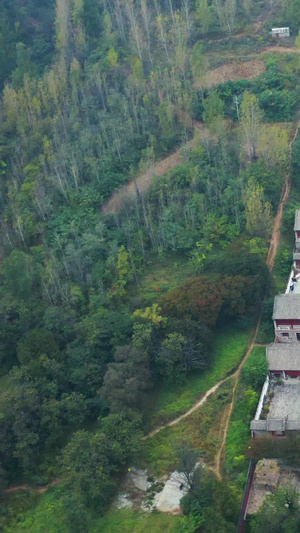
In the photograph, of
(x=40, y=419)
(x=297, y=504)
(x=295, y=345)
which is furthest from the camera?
(x=295, y=345)

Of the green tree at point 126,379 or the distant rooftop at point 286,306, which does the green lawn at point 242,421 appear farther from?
the green tree at point 126,379

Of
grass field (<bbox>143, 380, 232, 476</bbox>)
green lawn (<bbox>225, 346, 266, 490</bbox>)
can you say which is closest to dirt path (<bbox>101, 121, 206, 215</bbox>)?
green lawn (<bbox>225, 346, 266, 490</bbox>)

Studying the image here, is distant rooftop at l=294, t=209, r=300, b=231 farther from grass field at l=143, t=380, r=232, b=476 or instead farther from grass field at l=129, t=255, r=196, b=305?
grass field at l=143, t=380, r=232, b=476

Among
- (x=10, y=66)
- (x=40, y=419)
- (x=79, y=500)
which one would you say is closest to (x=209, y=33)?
(x=10, y=66)

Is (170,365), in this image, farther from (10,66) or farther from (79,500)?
(10,66)

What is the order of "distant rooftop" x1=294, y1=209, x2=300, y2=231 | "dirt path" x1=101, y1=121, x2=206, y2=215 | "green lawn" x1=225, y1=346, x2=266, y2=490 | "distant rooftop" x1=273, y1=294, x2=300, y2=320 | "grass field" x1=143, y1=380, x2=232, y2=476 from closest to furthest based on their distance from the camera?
1. "green lawn" x1=225, y1=346, x2=266, y2=490
2. "grass field" x1=143, y1=380, x2=232, y2=476
3. "distant rooftop" x1=273, y1=294, x2=300, y2=320
4. "distant rooftop" x1=294, y1=209, x2=300, y2=231
5. "dirt path" x1=101, y1=121, x2=206, y2=215

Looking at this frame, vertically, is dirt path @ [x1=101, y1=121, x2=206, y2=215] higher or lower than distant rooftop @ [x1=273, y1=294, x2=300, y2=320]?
higher
